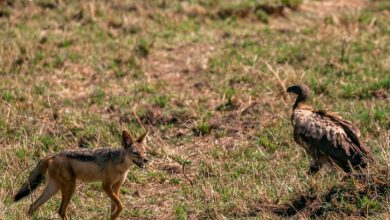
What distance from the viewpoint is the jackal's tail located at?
10445 mm

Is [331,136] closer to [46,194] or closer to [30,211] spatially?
[46,194]

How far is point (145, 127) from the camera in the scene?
14.1 meters

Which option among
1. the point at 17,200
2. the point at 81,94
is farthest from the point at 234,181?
the point at 81,94

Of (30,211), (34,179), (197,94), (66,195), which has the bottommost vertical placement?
(197,94)

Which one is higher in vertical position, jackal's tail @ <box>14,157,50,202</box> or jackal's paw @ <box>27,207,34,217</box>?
jackal's tail @ <box>14,157,50,202</box>

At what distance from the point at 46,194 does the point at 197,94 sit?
5683 millimetres

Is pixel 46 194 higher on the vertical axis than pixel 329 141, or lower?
higher

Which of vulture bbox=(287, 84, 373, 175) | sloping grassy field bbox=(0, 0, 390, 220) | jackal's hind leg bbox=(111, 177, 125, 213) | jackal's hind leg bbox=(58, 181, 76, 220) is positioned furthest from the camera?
vulture bbox=(287, 84, 373, 175)

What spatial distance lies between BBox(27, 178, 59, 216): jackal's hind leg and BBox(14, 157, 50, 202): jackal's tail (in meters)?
0.13

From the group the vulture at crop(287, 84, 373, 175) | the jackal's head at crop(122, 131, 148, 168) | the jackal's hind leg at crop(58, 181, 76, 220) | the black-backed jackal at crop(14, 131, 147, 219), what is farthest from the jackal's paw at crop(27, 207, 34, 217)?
the vulture at crop(287, 84, 373, 175)

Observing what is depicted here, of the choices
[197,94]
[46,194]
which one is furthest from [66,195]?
[197,94]

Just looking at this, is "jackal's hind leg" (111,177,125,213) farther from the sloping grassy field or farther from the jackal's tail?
the jackal's tail

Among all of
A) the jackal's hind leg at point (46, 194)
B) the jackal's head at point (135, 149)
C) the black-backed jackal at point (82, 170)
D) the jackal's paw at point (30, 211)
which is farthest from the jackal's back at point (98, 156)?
the jackal's paw at point (30, 211)

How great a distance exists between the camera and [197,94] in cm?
1567
